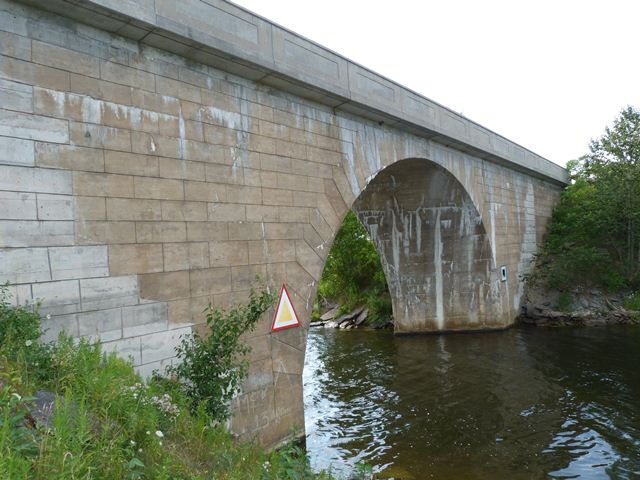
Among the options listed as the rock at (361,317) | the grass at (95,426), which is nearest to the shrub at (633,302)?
the rock at (361,317)

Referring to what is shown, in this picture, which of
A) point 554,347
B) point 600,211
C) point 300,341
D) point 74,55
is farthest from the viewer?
point 600,211

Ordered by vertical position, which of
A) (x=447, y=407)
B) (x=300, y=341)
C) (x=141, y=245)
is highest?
(x=141, y=245)

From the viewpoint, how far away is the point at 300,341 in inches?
271

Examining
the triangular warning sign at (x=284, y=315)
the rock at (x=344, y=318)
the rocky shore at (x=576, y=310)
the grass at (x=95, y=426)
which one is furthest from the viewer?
the rock at (x=344, y=318)

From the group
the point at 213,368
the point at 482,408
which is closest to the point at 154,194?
the point at 213,368

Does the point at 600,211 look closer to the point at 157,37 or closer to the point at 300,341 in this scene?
the point at 300,341

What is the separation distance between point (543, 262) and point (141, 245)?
17.1m

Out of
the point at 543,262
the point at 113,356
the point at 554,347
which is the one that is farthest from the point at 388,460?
the point at 543,262

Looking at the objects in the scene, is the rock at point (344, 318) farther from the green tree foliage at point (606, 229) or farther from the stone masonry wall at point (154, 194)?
the stone masonry wall at point (154, 194)

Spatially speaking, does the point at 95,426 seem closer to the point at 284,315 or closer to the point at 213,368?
the point at 213,368

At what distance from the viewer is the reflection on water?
6.78m

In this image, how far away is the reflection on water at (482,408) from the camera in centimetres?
678

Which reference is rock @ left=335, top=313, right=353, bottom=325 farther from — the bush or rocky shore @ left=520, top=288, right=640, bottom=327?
the bush

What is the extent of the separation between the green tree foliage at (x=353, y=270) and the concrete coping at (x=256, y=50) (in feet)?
35.0
